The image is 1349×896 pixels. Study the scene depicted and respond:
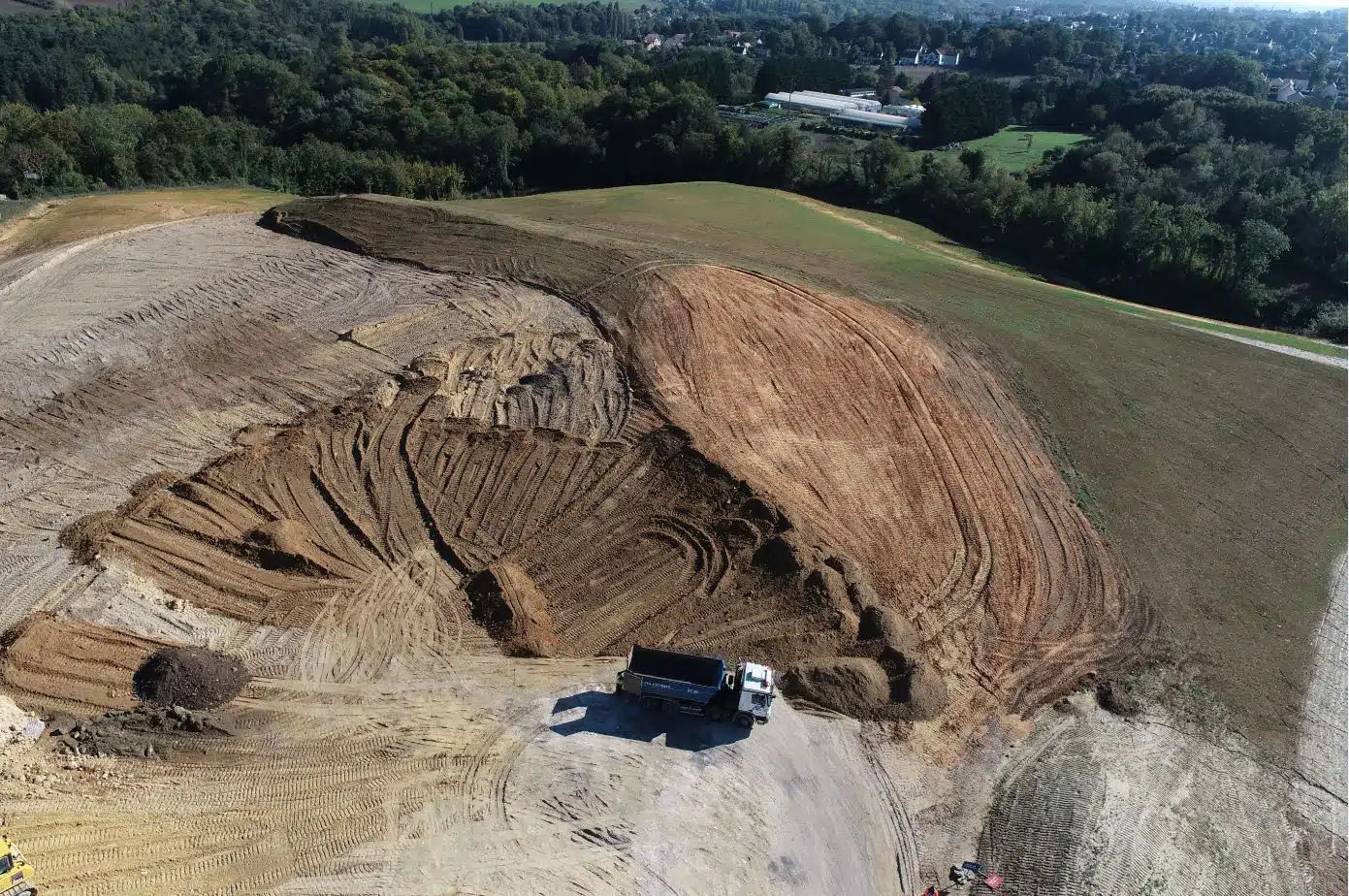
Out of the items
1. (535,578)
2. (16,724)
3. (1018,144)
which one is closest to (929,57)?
(1018,144)

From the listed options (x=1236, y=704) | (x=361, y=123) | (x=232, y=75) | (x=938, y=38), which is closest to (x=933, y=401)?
(x=1236, y=704)

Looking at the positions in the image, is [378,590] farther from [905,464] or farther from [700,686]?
[905,464]

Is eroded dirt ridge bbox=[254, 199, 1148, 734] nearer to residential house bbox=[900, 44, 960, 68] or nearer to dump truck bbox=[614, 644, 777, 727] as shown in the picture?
dump truck bbox=[614, 644, 777, 727]

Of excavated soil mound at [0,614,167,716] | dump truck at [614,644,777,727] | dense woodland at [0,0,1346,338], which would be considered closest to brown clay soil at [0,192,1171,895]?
excavated soil mound at [0,614,167,716]

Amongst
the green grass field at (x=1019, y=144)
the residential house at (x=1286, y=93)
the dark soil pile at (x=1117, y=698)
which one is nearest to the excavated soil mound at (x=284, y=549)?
the dark soil pile at (x=1117, y=698)

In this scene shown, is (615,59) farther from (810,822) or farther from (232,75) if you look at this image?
(810,822)

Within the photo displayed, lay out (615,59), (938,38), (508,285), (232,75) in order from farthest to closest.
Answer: (938,38) < (615,59) < (232,75) < (508,285)
